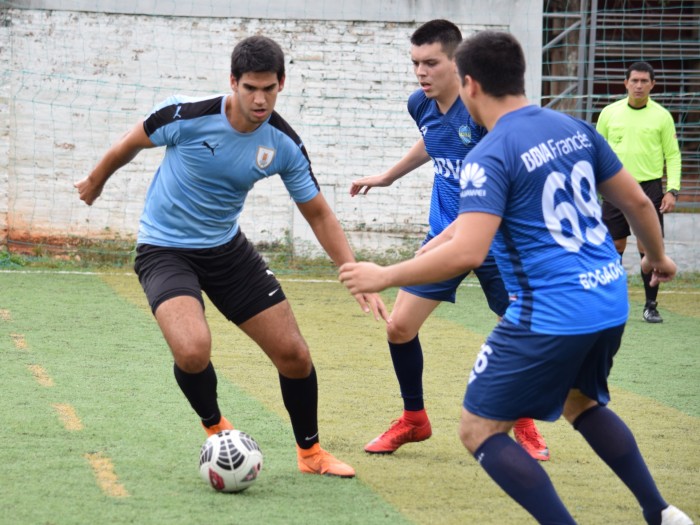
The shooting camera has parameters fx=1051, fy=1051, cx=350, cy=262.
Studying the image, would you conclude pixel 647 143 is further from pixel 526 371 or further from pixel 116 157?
pixel 526 371

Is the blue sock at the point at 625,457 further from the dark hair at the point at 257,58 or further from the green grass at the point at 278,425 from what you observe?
the dark hair at the point at 257,58

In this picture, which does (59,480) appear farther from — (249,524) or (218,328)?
(218,328)

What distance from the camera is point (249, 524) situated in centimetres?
421

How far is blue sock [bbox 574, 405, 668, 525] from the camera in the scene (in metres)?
3.98

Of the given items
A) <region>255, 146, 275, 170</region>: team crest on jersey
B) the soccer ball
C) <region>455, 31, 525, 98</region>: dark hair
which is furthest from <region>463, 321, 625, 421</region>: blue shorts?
<region>255, 146, 275, 170</region>: team crest on jersey

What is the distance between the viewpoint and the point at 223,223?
5.02 meters

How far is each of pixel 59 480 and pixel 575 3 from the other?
11.3 meters

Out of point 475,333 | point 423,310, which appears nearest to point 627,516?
point 423,310

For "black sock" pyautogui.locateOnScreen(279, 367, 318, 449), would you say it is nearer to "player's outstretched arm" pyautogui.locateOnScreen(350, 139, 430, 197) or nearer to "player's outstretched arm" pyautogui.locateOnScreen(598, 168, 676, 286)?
"player's outstretched arm" pyautogui.locateOnScreen(350, 139, 430, 197)

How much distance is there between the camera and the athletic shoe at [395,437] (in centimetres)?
548

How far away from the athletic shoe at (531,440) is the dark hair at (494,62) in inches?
89.6

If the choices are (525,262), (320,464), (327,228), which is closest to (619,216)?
(327,228)

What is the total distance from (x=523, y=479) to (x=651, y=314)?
22.9ft

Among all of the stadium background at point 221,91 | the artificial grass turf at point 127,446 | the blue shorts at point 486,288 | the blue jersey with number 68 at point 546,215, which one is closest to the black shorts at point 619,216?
the stadium background at point 221,91
